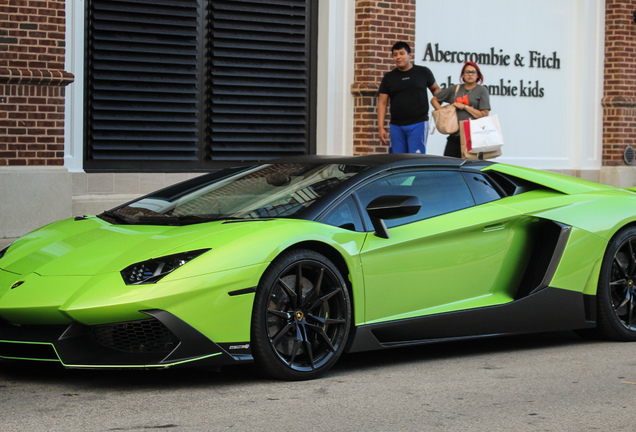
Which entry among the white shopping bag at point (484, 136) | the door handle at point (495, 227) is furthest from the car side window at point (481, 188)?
the white shopping bag at point (484, 136)

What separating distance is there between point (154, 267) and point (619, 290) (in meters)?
3.35

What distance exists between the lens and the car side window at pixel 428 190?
5.89 meters

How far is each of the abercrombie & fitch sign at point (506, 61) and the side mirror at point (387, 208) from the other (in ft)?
29.4

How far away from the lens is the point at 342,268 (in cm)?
548

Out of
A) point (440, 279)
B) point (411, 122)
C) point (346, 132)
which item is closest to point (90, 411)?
point (440, 279)

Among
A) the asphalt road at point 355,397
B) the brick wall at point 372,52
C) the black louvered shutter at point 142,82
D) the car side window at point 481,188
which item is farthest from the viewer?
the brick wall at point 372,52

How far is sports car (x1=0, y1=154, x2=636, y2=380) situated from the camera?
4.91 meters

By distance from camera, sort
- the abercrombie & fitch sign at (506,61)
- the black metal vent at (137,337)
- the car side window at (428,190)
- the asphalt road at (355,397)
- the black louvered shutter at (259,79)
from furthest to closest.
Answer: the abercrombie & fitch sign at (506,61) → the black louvered shutter at (259,79) → the car side window at (428,190) → the black metal vent at (137,337) → the asphalt road at (355,397)

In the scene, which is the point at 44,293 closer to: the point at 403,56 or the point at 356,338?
the point at 356,338

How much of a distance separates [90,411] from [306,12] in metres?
9.82

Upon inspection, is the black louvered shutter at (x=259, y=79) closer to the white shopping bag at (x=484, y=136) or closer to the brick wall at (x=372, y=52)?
the brick wall at (x=372, y=52)

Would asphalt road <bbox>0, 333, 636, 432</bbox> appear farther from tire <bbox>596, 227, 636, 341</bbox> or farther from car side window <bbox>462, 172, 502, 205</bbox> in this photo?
car side window <bbox>462, 172, 502, 205</bbox>

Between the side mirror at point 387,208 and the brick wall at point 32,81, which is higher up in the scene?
the brick wall at point 32,81

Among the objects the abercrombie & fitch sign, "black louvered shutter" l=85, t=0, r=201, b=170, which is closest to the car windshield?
"black louvered shutter" l=85, t=0, r=201, b=170
